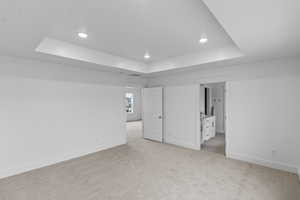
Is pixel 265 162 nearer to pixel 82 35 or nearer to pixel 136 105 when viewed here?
pixel 82 35

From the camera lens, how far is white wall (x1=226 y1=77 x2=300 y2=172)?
3.12 m

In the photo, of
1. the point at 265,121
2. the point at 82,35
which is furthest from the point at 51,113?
the point at 265,121

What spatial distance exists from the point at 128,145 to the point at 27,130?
9.04 ft

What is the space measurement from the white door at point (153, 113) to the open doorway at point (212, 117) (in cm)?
143

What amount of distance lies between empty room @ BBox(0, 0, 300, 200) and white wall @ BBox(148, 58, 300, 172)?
0.07ft

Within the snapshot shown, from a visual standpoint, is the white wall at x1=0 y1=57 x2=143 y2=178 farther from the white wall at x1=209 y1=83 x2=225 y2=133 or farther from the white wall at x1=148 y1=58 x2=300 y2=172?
the white wall at x1=209 y1=83 x2=225 y2=133

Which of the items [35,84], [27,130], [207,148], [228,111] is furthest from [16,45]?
[207,148]

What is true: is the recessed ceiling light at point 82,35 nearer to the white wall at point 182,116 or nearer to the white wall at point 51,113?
the white wall at point 51,113

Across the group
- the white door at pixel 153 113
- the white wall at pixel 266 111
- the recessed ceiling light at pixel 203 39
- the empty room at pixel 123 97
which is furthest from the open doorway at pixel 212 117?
the recessed ceiling light at pixel 203 39

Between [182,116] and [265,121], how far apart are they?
7.03 feet

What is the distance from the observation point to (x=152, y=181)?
108 inches

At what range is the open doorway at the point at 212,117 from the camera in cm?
492

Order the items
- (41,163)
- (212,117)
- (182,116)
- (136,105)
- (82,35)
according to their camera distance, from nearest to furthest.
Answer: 1. (82,35)
2. (41,163)
3. (182,116)
4. (212,117)
5. (136,105)

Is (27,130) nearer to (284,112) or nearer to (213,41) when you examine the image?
(213,41)
